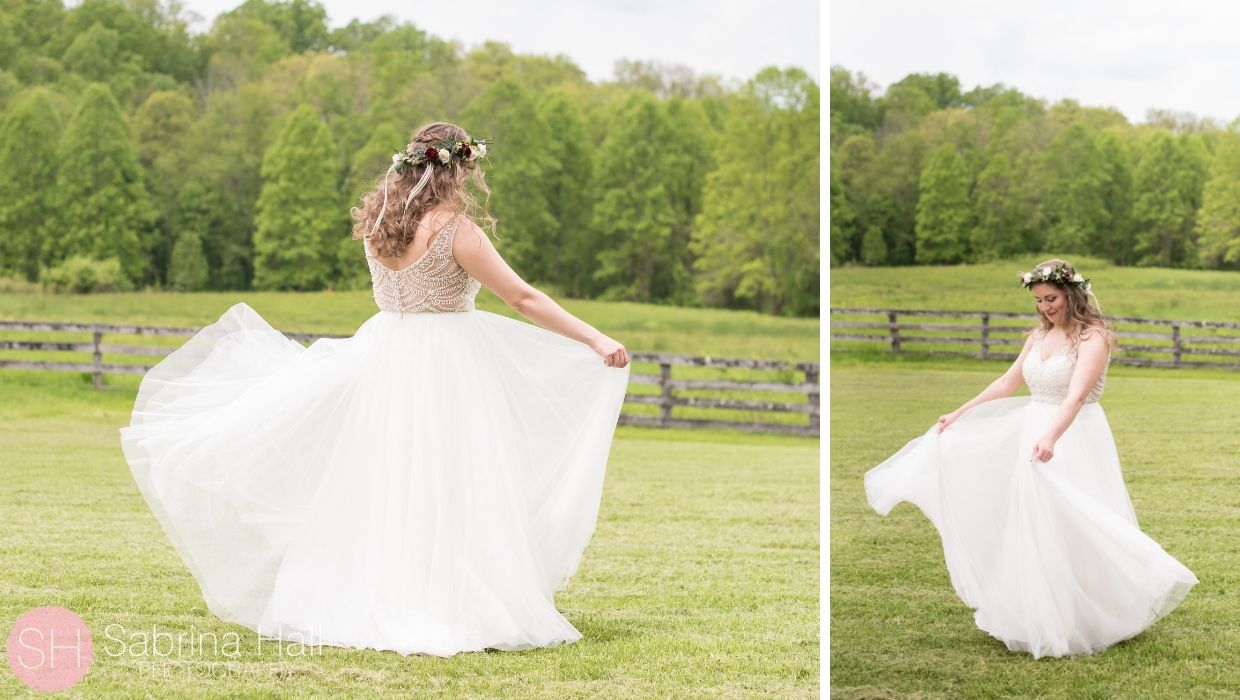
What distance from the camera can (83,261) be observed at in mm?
17031

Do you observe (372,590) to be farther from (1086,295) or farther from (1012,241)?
(1012,241)

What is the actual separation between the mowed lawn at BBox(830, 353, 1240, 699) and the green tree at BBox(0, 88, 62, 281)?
1059 centimetres

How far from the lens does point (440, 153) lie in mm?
4098

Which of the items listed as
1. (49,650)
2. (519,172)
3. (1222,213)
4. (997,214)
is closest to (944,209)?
(997,214)

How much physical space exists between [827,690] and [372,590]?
1302 millimetres

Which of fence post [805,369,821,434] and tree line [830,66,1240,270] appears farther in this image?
fence post [805,369,821,434]

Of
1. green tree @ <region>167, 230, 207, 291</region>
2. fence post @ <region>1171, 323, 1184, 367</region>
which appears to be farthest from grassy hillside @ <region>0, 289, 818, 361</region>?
fence post @ <region>1171, 323, 1184, 367</region>

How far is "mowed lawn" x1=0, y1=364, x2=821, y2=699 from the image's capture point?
3.66 meters

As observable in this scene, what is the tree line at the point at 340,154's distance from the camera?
17.7 meters

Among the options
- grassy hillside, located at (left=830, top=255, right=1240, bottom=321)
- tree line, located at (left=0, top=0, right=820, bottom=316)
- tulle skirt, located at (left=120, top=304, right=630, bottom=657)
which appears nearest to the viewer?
tulle skirt, located at (left=120, top=304, right=630, bottom=657)

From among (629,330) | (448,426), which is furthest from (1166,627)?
(629,330)

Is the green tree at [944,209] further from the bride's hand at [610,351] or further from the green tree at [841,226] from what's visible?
the bride's hand at [610,351]

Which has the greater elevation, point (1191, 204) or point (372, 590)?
point (1191, 204)

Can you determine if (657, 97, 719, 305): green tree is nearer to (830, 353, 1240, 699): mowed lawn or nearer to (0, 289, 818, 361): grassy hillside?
(0, 289, 818, 361): grassy hillside
